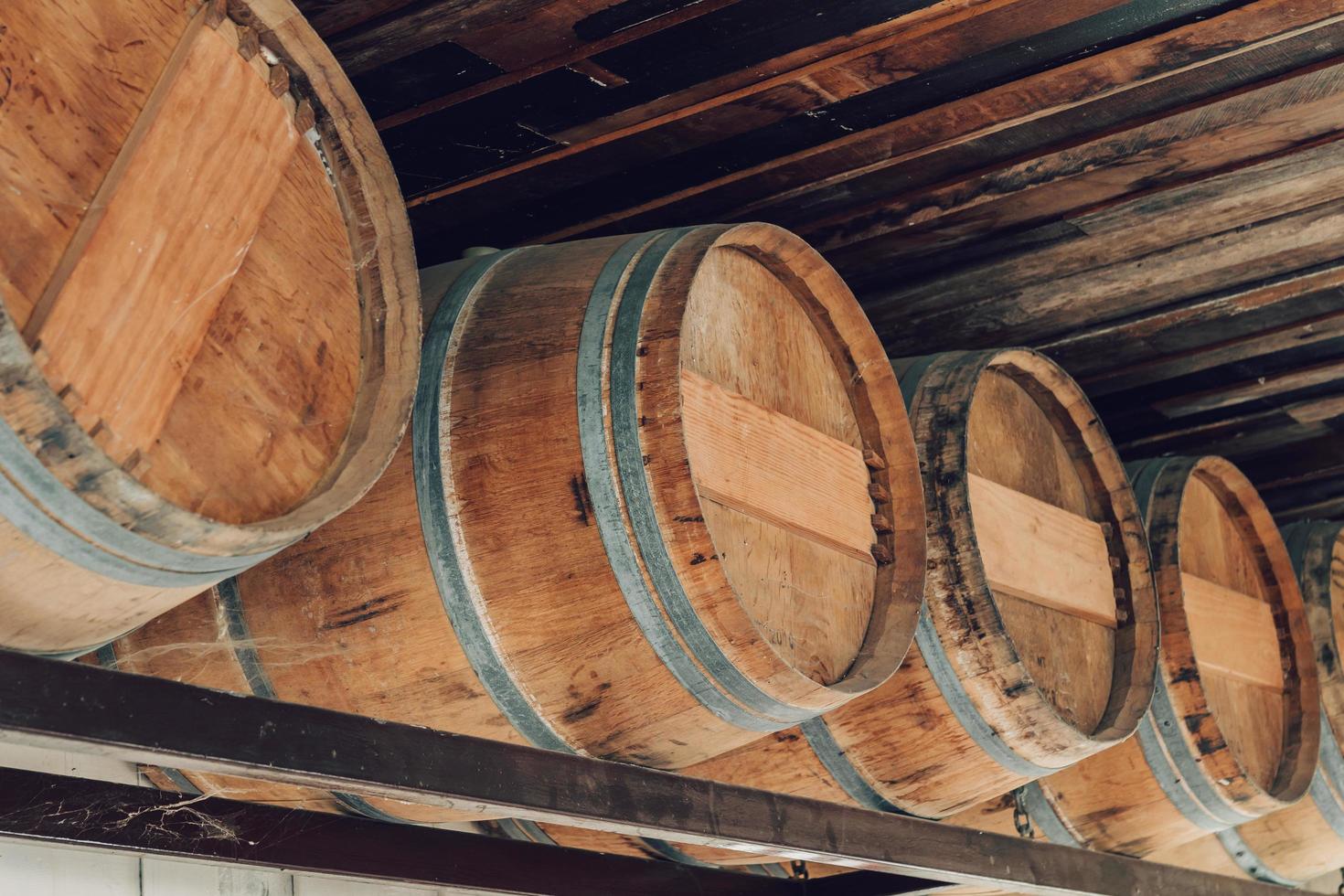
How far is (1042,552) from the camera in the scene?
3234 millimetres

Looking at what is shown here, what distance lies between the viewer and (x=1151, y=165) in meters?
3.40

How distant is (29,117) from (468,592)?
861 millimetres

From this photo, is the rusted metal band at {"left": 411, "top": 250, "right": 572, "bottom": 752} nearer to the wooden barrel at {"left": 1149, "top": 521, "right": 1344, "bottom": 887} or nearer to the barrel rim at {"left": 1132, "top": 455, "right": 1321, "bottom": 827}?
the barrel rim at {"left": 1132, "top": 455, "right": 1321, "bottom": 827}

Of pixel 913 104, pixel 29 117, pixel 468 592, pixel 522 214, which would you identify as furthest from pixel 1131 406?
pixel 29 117

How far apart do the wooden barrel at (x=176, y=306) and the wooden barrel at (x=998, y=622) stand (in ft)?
3.59

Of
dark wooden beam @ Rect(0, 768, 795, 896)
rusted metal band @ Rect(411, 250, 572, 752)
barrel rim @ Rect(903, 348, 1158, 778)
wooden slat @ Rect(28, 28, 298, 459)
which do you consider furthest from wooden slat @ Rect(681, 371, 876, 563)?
dark wooden beam @ Rect(0, 768, 795, 896)

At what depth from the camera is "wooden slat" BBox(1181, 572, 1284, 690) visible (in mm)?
3826

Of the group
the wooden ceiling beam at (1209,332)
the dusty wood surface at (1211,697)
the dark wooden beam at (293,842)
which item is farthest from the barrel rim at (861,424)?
the wooden ceiling beam at (1209,332)

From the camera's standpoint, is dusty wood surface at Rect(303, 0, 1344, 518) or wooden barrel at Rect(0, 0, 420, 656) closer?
wooden barrel at Rect(0, 0, 420, 656)

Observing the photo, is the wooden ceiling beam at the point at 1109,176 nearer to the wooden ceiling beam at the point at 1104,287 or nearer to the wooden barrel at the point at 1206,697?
the wooden ceiling beam at the point at 1104,287

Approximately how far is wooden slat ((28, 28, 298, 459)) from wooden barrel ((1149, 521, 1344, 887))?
Result: 3466mm

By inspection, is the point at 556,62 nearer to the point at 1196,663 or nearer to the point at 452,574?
the point at 452,574

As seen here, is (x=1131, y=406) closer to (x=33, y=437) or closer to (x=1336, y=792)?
(x=1336, y=792)

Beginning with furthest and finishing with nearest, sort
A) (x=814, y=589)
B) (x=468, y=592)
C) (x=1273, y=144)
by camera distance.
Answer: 1. (x=1273, y=144)
2. (x=814, y=589)
3. (x=468, y=592)
